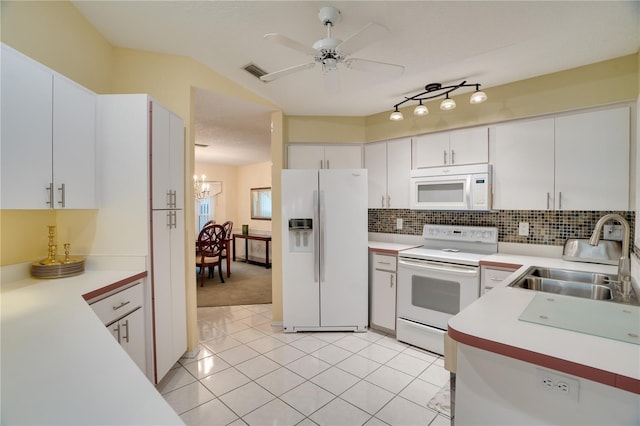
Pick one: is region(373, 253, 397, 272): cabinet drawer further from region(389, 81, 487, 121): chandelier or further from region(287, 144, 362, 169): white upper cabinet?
region(389, 81, 487, 121): chandelier

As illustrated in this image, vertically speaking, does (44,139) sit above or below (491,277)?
above

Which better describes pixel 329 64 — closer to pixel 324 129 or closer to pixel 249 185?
pixel 324 129

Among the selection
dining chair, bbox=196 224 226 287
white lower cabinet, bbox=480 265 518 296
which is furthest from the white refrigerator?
dining chair, bbox=196 224 226 287

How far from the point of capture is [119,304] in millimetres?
1773

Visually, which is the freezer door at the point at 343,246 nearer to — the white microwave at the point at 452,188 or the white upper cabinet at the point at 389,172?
the white upper cabinet at the point at 389,172

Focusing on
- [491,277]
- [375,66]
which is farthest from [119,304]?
[491,277]

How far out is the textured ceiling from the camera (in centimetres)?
→ 175

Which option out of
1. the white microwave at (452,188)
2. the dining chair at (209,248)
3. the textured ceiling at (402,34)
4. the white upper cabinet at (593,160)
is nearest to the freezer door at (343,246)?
the white microwave at (452,188)

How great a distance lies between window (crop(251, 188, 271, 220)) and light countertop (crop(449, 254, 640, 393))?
587 centimetres

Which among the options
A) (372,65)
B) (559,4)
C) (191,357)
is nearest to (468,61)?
(559,4)

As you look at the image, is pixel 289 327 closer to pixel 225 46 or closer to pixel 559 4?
pixel 225 46

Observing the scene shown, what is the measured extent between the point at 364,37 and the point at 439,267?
1.98 meters

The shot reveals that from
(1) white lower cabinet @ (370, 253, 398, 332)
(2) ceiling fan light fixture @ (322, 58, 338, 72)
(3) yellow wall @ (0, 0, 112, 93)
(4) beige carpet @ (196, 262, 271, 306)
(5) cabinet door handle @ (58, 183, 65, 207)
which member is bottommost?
(4) beige carpet @ (196, 262, 271, 306)

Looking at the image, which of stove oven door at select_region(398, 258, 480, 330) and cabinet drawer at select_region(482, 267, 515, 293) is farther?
stove oven door at select_region(398, 258, 480, 330)
